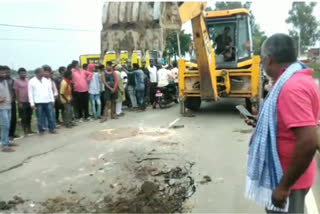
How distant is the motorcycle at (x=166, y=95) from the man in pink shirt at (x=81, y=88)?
10.5 ft

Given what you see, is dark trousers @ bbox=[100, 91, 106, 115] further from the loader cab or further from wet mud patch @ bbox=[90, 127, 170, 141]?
the loader cab

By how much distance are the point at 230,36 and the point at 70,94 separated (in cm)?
524

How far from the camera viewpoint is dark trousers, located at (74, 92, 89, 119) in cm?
1203

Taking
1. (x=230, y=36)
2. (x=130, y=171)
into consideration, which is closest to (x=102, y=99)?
(x=230, y=36)

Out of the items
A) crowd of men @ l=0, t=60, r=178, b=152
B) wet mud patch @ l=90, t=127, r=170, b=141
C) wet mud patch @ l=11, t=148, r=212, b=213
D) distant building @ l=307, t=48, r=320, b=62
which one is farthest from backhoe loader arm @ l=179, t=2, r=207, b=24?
distant building @ l=307, t=48, r=320, b=62

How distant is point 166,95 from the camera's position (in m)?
15.3

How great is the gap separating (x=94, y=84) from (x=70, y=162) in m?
5.43

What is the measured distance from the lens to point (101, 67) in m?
12.9

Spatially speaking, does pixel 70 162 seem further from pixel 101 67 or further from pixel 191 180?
pixel 101 67

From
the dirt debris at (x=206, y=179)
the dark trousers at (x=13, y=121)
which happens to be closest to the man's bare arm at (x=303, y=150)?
the dirt debris at (x=206, y=179)

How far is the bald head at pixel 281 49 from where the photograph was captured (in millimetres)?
2545

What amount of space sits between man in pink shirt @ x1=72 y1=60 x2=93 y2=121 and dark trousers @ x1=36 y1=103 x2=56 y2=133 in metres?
1.81

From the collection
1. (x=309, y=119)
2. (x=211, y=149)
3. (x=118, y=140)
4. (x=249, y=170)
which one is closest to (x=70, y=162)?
(x=118, y=140)

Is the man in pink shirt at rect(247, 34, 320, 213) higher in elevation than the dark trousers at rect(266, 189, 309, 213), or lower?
higher
